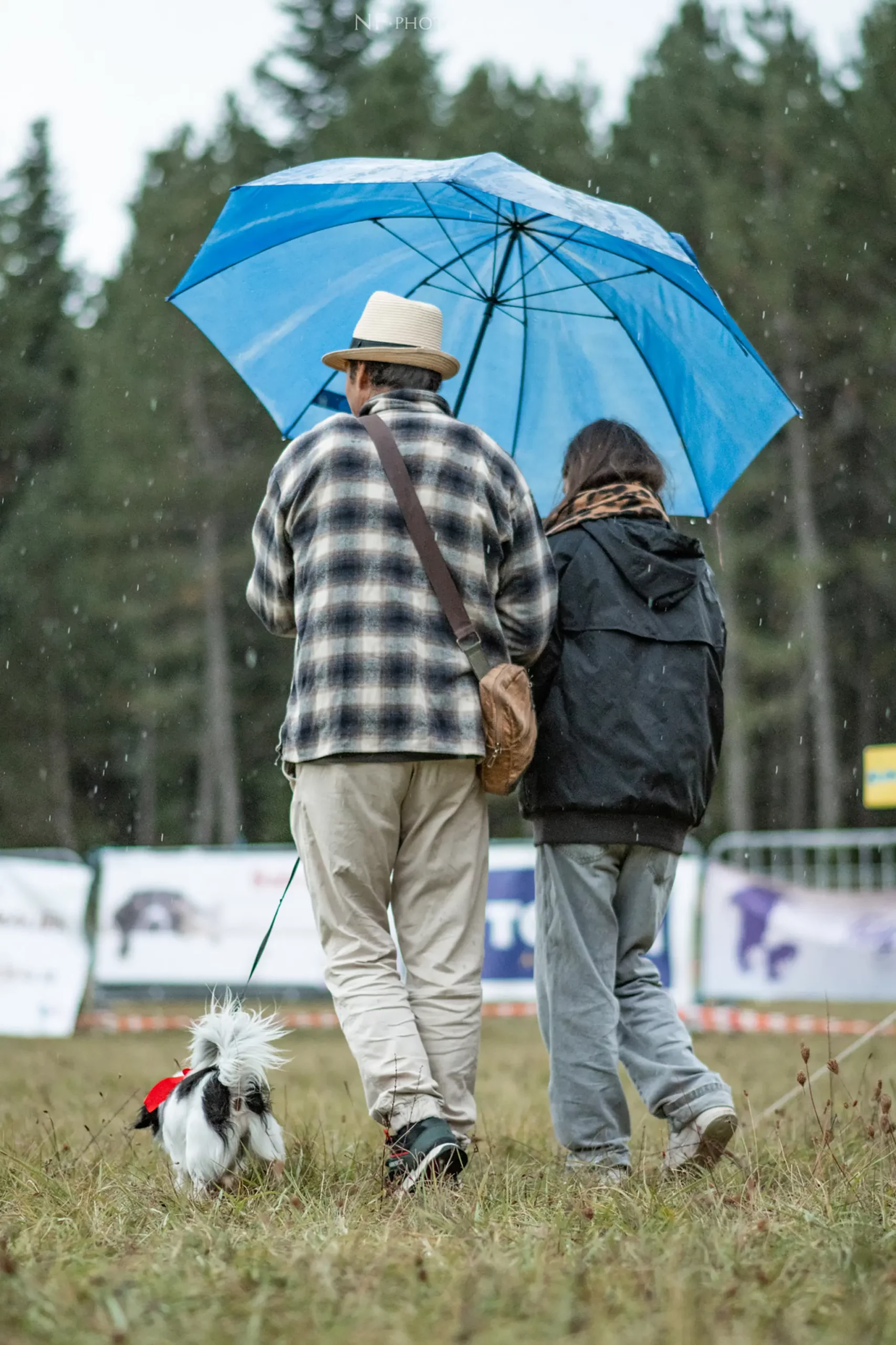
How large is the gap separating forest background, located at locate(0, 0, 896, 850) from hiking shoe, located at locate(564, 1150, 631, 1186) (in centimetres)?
2010

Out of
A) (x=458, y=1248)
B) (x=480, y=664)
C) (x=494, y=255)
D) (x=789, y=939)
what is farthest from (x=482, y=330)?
(x=789, y=939)

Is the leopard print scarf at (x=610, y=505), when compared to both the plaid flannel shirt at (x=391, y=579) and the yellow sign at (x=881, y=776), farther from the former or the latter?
the yellow sign at (x=881, y=776)

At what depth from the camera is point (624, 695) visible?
12.5 ft

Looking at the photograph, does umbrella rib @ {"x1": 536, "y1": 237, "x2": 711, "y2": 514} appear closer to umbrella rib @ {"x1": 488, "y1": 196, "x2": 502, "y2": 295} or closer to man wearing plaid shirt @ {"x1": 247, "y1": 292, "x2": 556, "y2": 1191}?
umbrella rib @ {"x1": 488, "y1": 196, "x2": 502, "y2": 295}

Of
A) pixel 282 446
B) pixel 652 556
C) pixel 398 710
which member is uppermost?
pixel 282 446

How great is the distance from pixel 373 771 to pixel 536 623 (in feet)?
1.90

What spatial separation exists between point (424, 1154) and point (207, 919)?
8.35 m

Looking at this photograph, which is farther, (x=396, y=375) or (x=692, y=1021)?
(x=692, y=1021)

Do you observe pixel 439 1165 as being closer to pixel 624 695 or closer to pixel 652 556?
pixel 624 695

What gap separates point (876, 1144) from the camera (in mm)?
3801

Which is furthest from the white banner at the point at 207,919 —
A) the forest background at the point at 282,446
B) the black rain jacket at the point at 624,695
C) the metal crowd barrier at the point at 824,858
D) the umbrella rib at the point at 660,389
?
the forest background at the point at 282,446

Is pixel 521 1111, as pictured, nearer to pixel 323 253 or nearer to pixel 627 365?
pixel 627 365

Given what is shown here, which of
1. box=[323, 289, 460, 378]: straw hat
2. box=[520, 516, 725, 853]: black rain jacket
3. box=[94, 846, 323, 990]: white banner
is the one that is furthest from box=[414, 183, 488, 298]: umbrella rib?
box=[94, 846, 323, 990]: white banner

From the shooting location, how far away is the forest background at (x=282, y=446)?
26281 mm
